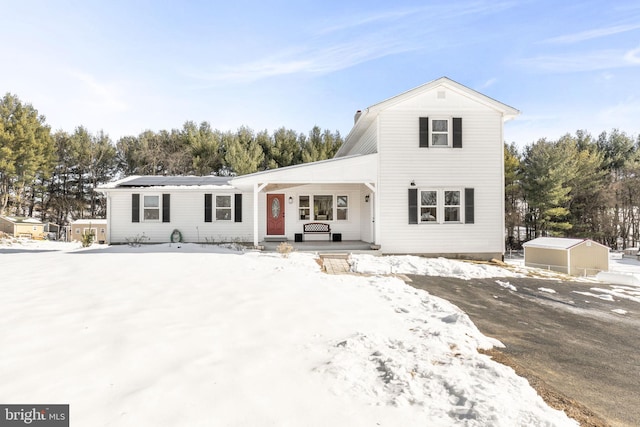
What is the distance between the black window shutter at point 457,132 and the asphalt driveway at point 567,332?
5.27m

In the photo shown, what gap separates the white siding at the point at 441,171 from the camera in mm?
11148

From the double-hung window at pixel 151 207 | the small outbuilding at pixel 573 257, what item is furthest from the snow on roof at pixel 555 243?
the double-hung window at pixel 151 207

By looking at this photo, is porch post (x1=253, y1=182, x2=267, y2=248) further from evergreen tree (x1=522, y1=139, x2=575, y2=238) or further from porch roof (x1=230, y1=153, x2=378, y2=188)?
evergreen tree (x1=522, y1=139, x2=575, y2=238)

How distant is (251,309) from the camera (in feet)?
15.0

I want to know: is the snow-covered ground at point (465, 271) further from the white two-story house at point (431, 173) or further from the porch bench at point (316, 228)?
the porch bench at point (316, 228)

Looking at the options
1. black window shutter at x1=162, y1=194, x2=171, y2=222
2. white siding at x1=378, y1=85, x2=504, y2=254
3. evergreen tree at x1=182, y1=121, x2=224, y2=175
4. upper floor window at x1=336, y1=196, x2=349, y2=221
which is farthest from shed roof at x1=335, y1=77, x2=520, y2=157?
evergreen tree at x1=182, y1=121, x2=224, y2=175

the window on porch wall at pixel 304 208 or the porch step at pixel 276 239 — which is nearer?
the porch step at pixel 276 239

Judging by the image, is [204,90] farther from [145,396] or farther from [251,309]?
[145,396]

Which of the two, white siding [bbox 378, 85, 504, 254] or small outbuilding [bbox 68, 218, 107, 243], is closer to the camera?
white siding [bbox 378, 85, 504, 254]

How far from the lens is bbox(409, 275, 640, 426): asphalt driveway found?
294cm

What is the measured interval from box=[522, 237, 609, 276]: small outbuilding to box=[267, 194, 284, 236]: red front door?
1250 cm

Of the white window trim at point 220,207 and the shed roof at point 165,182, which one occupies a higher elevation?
the shed roof at point 165,182

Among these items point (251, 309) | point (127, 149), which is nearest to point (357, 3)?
point (251, 309)

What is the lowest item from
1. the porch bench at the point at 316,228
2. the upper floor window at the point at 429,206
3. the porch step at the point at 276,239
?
the porch step at the point at 276,239
